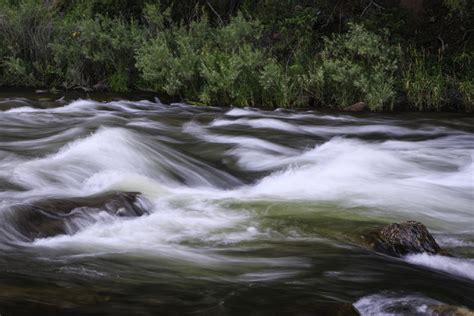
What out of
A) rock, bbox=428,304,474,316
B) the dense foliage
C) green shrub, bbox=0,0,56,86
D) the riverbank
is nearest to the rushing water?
rock, bbox=428,304,474,316

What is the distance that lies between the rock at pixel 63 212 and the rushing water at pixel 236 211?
0.03 meters

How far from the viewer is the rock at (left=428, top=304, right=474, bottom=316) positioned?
275 centimetres

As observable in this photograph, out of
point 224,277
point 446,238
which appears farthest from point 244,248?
point 446,238

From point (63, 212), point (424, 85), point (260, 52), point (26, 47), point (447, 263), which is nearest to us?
point (447, 263)

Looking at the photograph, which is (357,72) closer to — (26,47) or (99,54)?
(99,54)

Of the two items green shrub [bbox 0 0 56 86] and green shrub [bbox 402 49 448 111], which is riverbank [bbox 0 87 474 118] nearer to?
green shrub [bbox 402 49 448 111]

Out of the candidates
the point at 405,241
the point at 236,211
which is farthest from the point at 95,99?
the point at 405,241

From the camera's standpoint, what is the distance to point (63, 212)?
4617mm

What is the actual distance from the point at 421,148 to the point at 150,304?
20.1 ft

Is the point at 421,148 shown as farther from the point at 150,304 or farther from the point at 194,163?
the point at 150,304

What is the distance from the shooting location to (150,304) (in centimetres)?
296

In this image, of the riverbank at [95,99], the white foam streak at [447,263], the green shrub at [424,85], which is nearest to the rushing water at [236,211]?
the white foam streak at [447,263]

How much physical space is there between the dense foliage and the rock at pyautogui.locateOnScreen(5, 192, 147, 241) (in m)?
6.51

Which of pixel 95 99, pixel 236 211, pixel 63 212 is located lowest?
pixel 236 211
